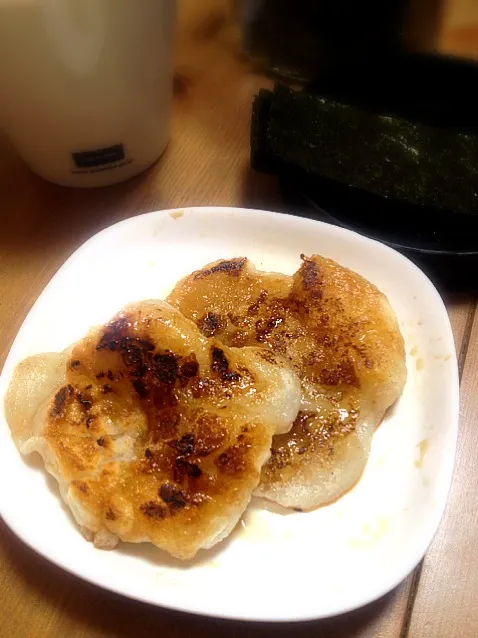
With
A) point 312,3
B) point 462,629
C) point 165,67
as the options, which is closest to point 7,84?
point 165,67

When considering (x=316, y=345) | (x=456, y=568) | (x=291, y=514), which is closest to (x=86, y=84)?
(x=316, y=345)

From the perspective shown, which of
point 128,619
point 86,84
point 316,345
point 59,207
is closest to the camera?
point 128,619

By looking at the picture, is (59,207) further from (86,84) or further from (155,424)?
(155,424)

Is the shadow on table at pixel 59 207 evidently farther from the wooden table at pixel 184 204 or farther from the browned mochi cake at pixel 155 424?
the browned mochi cake at pixel 155 424

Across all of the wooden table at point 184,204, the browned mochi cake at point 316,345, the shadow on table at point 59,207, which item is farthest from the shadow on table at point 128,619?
the shadow on table at point 59,207

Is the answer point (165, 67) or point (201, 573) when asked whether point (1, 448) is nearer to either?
point (201, 573)

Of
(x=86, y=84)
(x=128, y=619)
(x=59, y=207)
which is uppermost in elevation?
(x=86, y=84)
